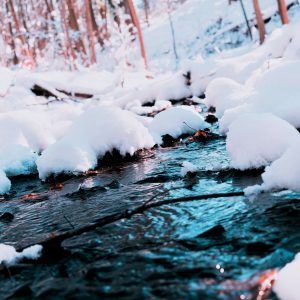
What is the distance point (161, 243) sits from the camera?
8.08 feet

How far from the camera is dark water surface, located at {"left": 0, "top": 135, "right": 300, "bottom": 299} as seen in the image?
197cm

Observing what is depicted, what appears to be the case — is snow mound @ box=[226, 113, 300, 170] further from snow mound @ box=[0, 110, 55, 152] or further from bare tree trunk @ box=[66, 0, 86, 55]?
bare tree trunk @ box=[66, 0, 86, 55]

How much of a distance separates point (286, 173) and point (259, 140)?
2.64ft

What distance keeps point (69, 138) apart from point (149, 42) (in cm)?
2735

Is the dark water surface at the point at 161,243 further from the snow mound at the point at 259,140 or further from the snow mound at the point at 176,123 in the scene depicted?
the snow mound at the point at 176,123

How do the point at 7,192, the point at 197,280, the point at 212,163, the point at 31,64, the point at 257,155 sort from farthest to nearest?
the point at 31,64, the point at 7,192, the point at 212,163, the point at 257,155, the point at 197,280

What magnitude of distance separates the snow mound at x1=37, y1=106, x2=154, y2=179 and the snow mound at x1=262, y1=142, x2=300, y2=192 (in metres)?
2.57

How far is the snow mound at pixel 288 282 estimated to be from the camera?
67.5 inches

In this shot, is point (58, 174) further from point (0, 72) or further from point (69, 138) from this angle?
point (0, 72)

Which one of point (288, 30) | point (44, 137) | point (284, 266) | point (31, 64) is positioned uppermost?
point (31, 64)

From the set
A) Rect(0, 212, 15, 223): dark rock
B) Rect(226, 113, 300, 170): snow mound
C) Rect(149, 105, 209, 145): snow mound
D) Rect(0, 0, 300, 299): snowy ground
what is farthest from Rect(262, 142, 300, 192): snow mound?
Rect(149, 105, 209, 145): snow mound

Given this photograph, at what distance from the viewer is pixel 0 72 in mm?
10992

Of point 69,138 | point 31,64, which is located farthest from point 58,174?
point 31,64

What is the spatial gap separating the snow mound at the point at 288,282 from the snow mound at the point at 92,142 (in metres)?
3.38
